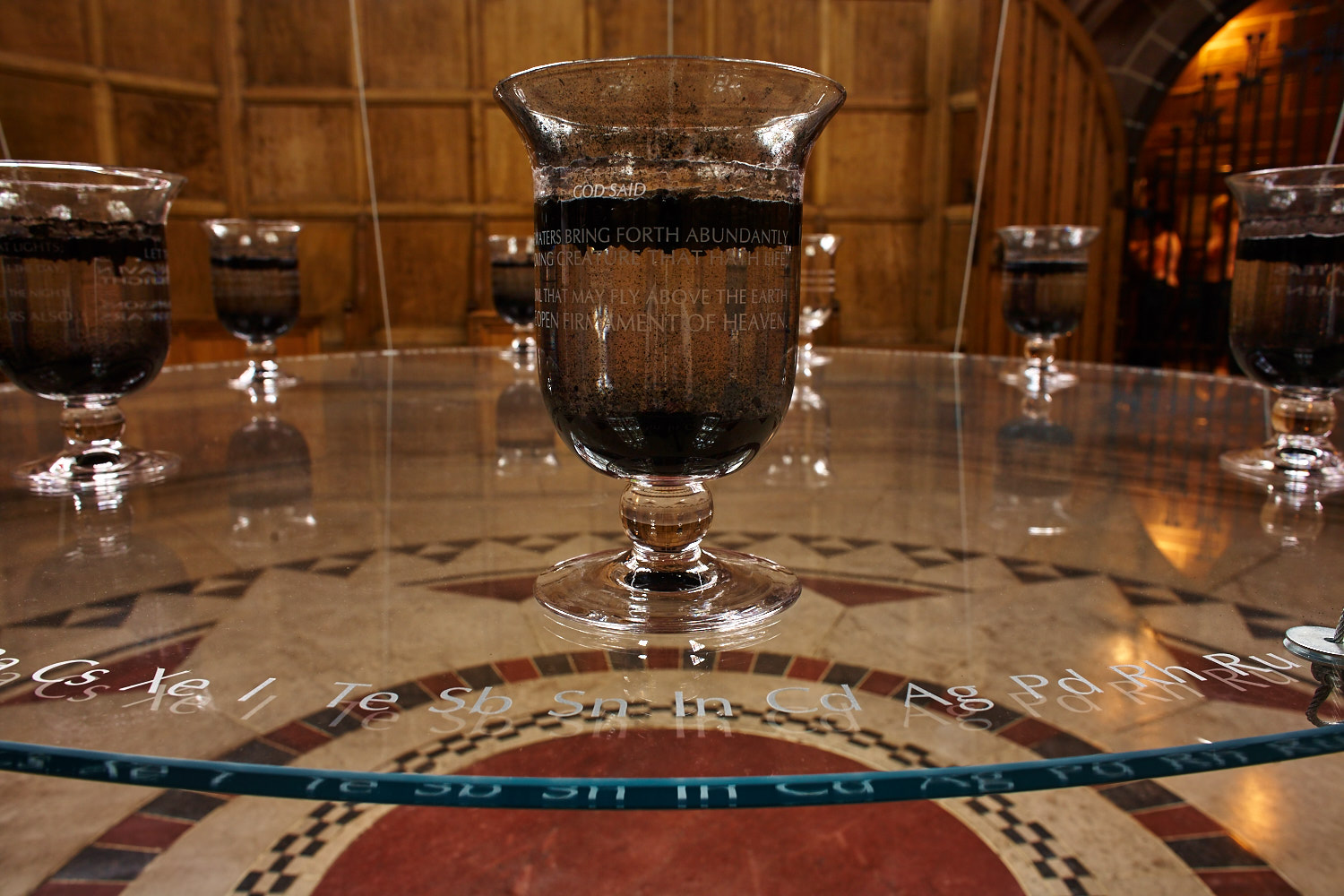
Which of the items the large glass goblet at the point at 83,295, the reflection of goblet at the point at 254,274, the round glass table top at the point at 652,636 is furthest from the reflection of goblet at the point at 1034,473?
the reflection of goblet at the point at 254,274

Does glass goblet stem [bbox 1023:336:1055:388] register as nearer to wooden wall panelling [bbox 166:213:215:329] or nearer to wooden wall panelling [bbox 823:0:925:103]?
wooden wall panelling [bbox 823:0:925:103]

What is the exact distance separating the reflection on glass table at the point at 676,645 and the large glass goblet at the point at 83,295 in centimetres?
9

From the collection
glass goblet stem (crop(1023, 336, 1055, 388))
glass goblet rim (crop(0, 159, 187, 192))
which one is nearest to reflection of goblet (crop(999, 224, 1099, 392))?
glass goblet stem (crop(1023, 336, 1055, 388))

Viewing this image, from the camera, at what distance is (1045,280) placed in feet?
4.53

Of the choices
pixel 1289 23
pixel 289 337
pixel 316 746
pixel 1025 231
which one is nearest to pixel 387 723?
pixel 316 746

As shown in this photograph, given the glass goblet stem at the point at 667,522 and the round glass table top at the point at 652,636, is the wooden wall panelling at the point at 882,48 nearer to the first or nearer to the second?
the round glass table top at the point at 652,636

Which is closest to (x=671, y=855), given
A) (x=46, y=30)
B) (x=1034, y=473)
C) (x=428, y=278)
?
(x=1034, y=473)

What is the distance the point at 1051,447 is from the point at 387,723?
2.50 ft

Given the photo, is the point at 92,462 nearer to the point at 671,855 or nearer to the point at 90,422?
the point at 90,422

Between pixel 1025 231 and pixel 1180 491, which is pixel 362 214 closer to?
pixel 1025 231

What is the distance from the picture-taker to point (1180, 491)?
0.77m

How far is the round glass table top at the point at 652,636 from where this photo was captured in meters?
0.33

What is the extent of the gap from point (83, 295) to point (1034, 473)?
759 millimetres

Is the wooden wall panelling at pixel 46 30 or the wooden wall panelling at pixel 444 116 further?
the wooden wall panelling at pixel 444 116
